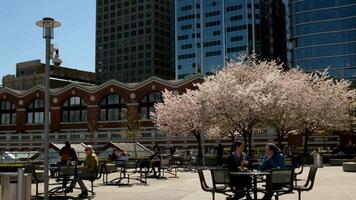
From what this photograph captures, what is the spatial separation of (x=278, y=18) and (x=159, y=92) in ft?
300

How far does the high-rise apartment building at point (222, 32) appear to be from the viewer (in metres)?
141

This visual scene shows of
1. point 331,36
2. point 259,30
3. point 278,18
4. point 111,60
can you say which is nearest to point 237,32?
point 259,30

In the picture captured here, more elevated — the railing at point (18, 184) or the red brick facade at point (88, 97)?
the red brick facade at point (88, 97)

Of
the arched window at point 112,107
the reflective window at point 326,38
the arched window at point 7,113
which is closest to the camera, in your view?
the arched window at point 112,107

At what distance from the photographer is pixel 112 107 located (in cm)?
8000

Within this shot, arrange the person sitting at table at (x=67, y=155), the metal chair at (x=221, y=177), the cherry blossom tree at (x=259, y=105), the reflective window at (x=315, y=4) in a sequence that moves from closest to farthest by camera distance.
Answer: the metal chair at (x=221, y=177) → the person sitting at table at (x=67, y=155) → the cherry blossom tree at (x=259, y=105) → the reflective window at (x=315, y=4)

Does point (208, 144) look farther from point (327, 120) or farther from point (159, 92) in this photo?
point (327, 120)

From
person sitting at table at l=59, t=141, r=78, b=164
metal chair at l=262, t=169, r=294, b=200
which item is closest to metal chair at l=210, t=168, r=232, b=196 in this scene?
metal chair at l=262, t=169, r=294, b=200

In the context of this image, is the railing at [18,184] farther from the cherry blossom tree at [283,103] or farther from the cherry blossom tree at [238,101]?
the cherry blossom tree at [283,103]

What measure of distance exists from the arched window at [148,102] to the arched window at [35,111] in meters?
18.5

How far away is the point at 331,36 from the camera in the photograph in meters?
111

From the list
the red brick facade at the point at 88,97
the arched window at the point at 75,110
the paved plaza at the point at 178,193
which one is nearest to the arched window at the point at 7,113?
the red brick facade at the point at 88,97

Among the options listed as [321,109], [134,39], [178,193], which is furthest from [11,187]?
[134,39]

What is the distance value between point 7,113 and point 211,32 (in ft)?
242
